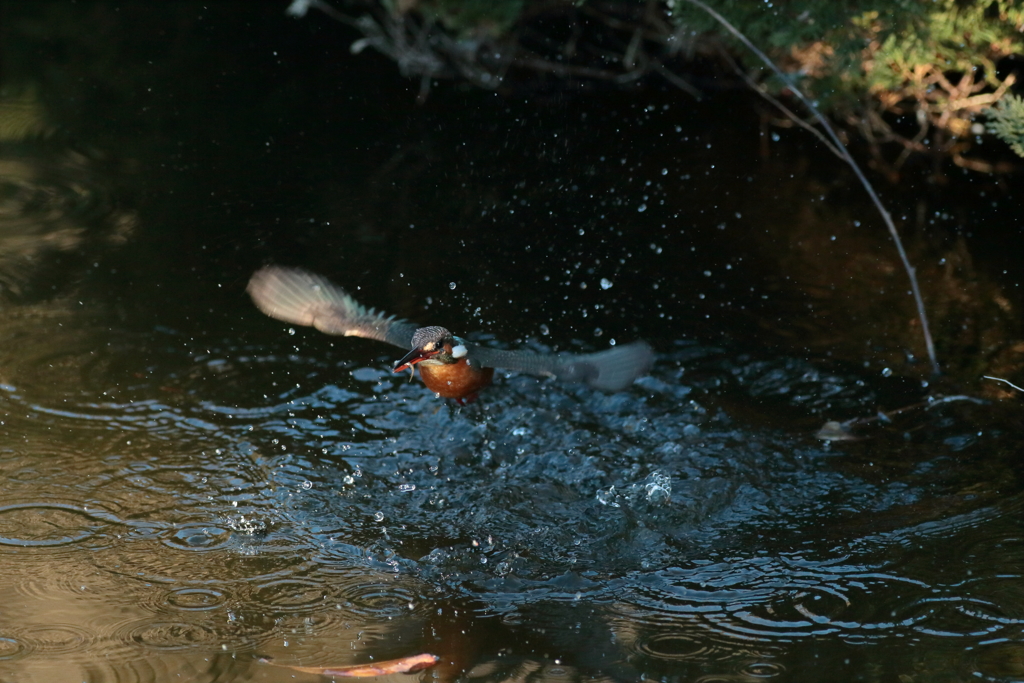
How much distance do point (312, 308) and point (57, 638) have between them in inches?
66.3

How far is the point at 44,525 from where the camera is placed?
3600 millimetres

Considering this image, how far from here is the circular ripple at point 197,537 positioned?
349 centimetres

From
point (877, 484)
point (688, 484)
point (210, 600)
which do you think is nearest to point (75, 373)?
point (210, 600)

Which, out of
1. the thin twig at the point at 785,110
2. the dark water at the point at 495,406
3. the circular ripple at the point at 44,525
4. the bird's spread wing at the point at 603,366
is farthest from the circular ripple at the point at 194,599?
the thin twig at the point at 785,110

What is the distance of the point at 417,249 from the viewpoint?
5.74m

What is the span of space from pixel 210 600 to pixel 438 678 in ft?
2.63

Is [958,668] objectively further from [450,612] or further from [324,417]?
[324,417]

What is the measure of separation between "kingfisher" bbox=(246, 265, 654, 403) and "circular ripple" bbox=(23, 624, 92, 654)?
4.53 ft

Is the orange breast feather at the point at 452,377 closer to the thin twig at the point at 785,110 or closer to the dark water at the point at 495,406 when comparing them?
the dark water at the point at 495,406

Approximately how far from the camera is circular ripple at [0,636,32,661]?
2.94 metres

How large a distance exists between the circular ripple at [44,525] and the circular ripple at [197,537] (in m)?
0.28

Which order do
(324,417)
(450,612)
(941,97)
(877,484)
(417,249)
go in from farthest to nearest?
(941,97), (417,249), (324,417), (877,484), (450,612)

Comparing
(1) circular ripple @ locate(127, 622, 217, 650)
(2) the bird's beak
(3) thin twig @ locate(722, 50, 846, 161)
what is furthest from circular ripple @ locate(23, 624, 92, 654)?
(3) thin twig @ locate(722, 50, 846, 161)

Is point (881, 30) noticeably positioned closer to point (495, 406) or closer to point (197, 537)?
point (495, 406)
